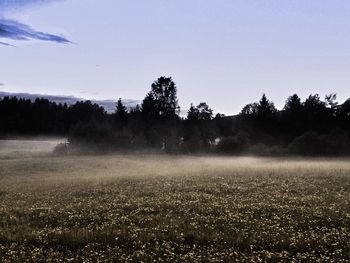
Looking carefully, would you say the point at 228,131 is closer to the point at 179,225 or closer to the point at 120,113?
the point at 120,113

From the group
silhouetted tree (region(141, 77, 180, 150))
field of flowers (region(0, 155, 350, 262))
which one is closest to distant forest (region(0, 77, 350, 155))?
silhouetted tree (region(141, 77, 180, 150))

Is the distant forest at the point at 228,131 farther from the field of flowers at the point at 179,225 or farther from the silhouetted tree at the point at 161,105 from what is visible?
the field of flowers at the point at 179,225

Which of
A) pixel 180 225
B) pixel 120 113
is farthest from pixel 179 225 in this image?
pixel 120 113

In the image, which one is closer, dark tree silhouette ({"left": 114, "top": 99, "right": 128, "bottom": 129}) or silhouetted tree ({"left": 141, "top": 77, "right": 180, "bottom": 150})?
silhouetted tree ({"left": 141, "top": 77, "right": 180, "bottom": 150})

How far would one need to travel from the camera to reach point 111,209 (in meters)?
19.4

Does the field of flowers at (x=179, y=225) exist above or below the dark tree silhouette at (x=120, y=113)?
below

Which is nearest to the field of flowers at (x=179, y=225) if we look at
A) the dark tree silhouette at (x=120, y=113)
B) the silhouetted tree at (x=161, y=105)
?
the silhouetted tree at (x=161, y=105)

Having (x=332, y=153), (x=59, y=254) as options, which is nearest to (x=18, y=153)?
(x=332, y=153)

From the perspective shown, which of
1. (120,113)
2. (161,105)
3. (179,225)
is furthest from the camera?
(120,113)

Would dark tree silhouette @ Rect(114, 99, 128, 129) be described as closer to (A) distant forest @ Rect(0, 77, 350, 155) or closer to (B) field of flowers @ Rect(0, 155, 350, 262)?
(A) distant forest @ Rect(0, 77, 350, 155)

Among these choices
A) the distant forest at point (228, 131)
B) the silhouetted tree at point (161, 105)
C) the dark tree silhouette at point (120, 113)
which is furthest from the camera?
the dark tree silhouette at point (120, 113)

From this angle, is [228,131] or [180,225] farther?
[228,131]

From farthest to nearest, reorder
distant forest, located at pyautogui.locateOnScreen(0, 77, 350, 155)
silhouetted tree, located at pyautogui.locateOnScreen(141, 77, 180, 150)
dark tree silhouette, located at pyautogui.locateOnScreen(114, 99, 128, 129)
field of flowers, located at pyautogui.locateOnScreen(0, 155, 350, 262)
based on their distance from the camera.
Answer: dark tree silhouette, located at pyautogui.locateOnScreen(114, 99, 128, 129) → silhouetted tree, located at pyautogui.locateOnScreen(141, 77, 180, 150) → distant forest, located at pyautogui.locateOnScreen(0, 77, 350, 155) → field of flowers, located at pyautogui.locateOnScreen(0, 155, 350, 262)

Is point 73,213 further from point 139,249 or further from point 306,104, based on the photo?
point 306,104
